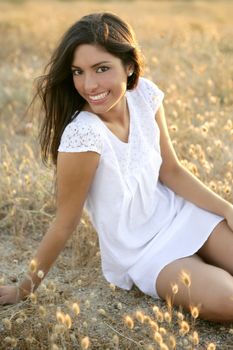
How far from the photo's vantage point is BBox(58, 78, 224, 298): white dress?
280cm

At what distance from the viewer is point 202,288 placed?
273 centimetres

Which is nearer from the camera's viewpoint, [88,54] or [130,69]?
[88,54]

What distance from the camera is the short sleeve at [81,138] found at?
2.67 metres

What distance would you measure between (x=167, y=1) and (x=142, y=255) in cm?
1567

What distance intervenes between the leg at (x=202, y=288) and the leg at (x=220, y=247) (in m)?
0.15

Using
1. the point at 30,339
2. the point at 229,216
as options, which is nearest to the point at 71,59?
the point at 229,216

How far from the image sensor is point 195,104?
545 centimetres

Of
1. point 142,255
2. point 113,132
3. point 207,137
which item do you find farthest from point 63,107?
point 207,137

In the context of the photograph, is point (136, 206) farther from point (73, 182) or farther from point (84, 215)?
point (84, 215)

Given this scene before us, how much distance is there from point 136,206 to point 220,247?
416 millimetres

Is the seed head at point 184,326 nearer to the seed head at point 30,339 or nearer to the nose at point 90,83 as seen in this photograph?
the seed head at point 30,339

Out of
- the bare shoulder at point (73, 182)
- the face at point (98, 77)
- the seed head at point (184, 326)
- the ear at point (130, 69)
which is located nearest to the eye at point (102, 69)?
the face at point (98, 77)

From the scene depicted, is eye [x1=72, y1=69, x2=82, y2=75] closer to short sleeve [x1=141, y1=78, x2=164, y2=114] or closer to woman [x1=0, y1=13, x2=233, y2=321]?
woman [x1=0, y1=13, x2=233, y2=321]

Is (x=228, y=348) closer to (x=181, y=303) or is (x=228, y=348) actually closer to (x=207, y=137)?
(x=181, y=303)
